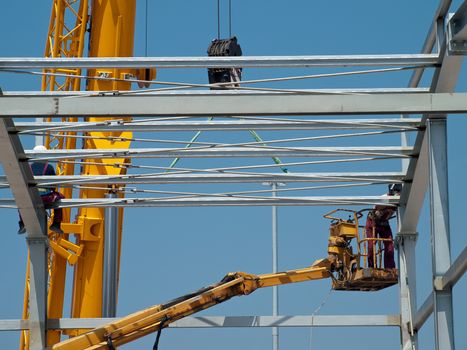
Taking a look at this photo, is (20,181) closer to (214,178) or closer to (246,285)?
(214,178)

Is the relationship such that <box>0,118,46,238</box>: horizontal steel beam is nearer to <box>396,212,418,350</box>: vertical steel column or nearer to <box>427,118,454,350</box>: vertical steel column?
<box>427,118,454,350</box>: vertical steel column

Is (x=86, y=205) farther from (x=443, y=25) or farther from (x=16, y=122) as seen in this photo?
(x=443, y=25)

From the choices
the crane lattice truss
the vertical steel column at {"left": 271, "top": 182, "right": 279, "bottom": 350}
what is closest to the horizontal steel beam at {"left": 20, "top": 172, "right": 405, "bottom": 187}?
the crane lattice truss

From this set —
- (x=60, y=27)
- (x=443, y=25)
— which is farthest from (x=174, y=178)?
(x=60, y=27)

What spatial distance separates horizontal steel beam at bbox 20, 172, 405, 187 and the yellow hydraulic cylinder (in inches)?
164

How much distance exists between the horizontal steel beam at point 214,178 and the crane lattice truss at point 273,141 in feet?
0.08

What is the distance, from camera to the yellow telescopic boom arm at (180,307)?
863 inches

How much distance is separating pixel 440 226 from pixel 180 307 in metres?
7.65

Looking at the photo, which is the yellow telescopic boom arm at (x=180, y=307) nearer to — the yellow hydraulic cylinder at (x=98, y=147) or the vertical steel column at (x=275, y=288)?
the yellow hydraulic cylinder at (x=98, y=147)

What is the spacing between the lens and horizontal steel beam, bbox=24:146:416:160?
736 inches

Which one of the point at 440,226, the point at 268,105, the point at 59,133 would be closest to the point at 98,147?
the point at 59,133

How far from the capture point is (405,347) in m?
20.1

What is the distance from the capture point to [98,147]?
24.5 m

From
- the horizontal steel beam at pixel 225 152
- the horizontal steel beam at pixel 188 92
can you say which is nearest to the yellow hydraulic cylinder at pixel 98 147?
the horizontal steel beam at pixel 225 152
